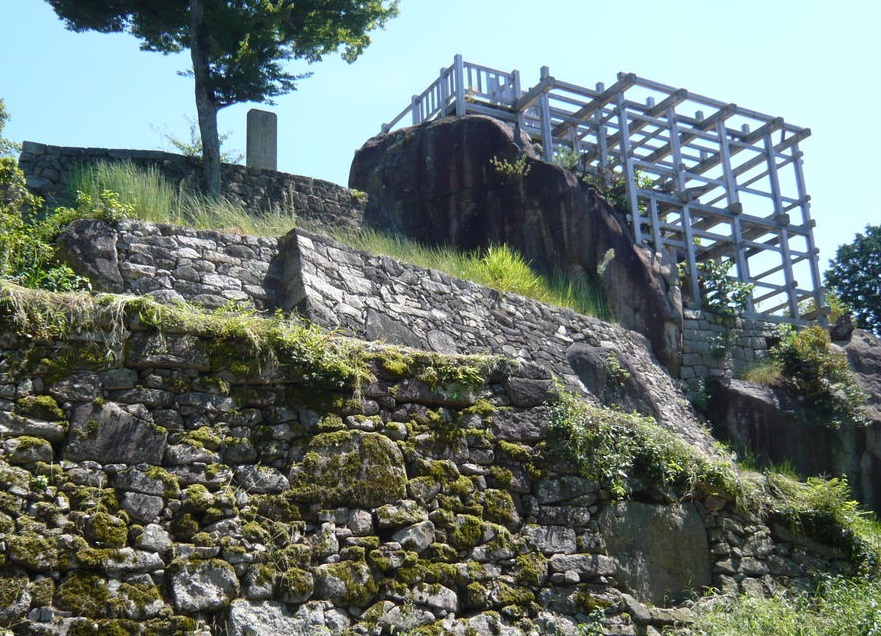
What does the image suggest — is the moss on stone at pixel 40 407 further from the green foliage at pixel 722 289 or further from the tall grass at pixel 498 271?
the green foliage at pixel 722 289

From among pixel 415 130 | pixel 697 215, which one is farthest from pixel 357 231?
pixel 697 215

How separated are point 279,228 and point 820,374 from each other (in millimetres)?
8169

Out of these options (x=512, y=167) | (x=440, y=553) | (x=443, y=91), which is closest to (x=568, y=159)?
(x=512, y=167)

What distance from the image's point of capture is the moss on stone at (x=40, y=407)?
17.4 ft

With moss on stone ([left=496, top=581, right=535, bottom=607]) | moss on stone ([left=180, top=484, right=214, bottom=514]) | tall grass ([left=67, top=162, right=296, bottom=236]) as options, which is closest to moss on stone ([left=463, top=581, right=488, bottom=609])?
moss on stone ([left=496, top=581, right=535, bottom=607])

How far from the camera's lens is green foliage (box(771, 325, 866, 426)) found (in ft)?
45.1

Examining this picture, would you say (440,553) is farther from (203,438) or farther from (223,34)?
(223,34)

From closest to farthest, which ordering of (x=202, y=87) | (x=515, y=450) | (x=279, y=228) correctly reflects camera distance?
(x=515, y=450) → (x=279, y=228) → (x=202, y=87)

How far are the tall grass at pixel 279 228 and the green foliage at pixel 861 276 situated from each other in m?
11.9

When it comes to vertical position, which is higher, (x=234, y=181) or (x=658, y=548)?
(x=234, y=181)

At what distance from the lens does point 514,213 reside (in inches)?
595

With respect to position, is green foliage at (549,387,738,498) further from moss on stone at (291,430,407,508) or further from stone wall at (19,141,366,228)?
stone wall at (19,141,366,228)

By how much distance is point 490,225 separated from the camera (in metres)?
15.2

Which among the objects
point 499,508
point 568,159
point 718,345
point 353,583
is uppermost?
point 568,159
